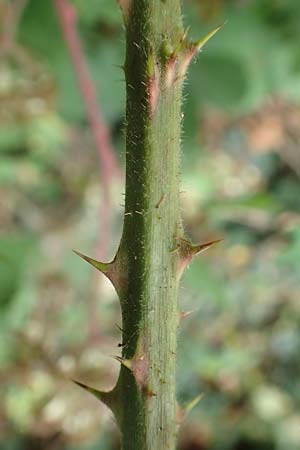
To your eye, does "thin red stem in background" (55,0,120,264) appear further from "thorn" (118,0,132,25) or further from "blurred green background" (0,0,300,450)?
"thorn" (118,0,132,25)

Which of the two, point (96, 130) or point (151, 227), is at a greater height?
point (96, 130)

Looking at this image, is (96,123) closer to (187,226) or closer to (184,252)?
(187,226)

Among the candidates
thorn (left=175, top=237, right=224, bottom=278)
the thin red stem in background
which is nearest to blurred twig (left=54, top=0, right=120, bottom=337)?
the thin red stem in background

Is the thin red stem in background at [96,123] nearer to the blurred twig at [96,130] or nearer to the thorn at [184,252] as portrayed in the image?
the blurred twig at [96,130]

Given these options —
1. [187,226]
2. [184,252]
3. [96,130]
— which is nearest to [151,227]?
[184,252]

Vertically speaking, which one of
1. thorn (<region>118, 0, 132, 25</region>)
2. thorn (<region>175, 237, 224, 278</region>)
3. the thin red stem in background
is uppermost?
the thin red stem in background

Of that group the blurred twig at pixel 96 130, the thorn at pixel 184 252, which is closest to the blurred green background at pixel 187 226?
the blurred twig at pixel 96 130

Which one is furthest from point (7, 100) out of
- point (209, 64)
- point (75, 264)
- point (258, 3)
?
point (75, 264)

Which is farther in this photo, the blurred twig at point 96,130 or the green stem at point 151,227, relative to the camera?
the blurred twig at point 96,130
